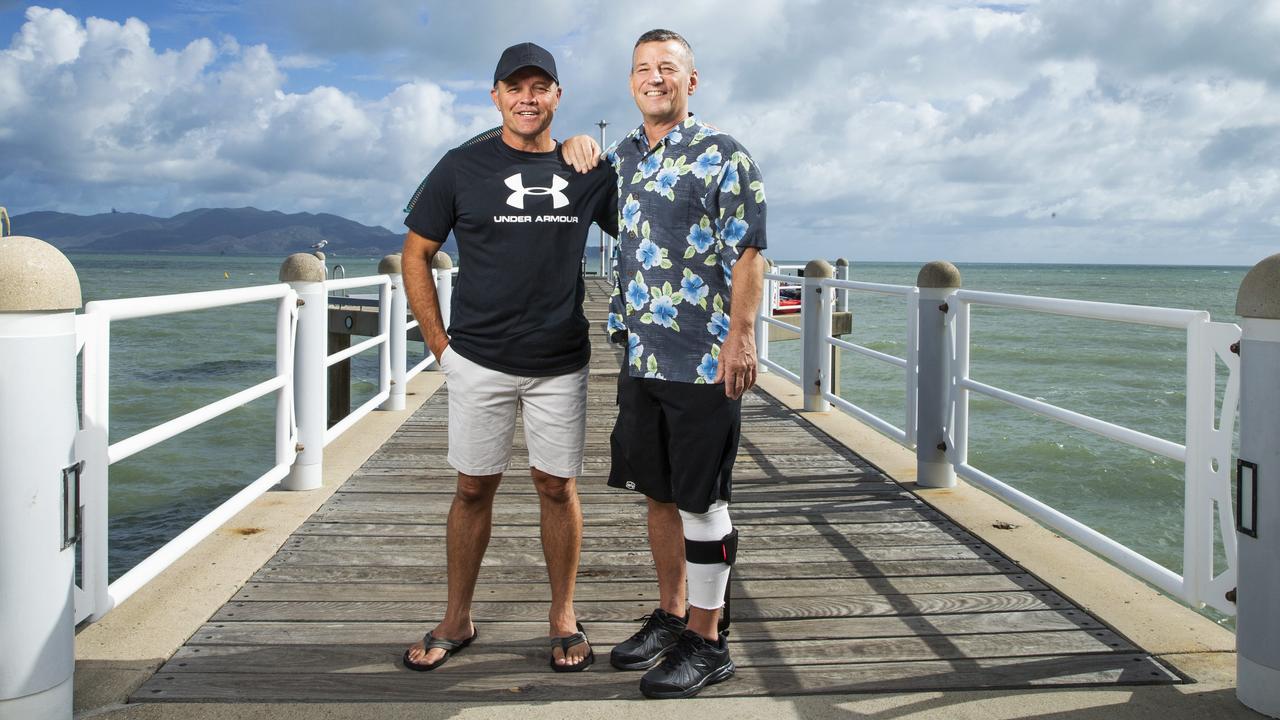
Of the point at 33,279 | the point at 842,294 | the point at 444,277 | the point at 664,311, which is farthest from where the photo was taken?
the point at 842,294

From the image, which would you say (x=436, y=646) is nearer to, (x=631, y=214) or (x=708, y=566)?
(x=708, y=566)

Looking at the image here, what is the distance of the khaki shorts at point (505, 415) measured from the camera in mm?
2711

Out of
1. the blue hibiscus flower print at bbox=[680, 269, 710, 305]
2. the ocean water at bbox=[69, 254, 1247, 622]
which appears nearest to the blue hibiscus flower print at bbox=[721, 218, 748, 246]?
the blue hibiscus flower print at bbox=[680, 269, 710, 305]

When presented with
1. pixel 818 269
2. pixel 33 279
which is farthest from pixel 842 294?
pixel 33 279

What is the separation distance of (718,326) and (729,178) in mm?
376

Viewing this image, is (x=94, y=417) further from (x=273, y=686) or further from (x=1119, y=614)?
(x=1119, y=614)

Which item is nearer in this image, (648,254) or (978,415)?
(648,254)

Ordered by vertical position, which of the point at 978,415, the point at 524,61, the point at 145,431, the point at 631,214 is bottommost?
the point at 978,415

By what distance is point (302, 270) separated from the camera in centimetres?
453

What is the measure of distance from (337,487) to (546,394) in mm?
2412

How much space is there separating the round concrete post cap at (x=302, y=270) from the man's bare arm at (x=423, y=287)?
196cm

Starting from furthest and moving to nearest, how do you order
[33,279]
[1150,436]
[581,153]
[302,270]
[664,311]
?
[302,270]
[1150,436]
[581,153]
[664,311]
[33,279]

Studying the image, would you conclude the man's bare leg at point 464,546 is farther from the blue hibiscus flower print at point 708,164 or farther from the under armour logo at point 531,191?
the blue hibiscus flower print at point 708,164

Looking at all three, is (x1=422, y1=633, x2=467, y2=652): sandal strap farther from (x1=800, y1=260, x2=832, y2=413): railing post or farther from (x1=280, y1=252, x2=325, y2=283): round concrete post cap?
(x1=800, y1=260, x2=832, y2=413): railing post
